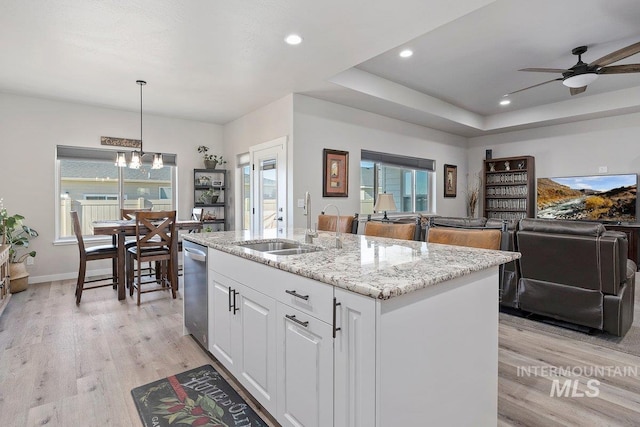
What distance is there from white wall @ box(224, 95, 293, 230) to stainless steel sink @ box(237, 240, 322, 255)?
2.16m

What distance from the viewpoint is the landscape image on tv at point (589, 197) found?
17.9 feet

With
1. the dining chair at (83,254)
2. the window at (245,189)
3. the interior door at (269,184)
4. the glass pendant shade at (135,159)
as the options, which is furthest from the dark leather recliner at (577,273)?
the dining chair at (83,254)

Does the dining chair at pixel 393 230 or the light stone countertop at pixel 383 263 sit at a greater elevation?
the dining chair at pixel 393 230

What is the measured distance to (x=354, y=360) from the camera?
1146 mm

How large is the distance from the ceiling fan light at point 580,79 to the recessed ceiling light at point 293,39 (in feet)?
9.95

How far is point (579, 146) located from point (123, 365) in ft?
24.7

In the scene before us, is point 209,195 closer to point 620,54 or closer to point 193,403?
point 193,403

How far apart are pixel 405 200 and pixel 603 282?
3850 mm

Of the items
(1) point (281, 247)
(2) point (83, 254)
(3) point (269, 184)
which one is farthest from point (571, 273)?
(2) point (83, 254)

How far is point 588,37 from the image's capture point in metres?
3.41

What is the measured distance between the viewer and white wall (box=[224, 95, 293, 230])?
454cm

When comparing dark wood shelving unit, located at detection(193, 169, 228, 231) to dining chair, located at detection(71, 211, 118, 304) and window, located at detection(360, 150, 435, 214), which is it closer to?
dining chair, located at detection(71, 211, 118, 304)

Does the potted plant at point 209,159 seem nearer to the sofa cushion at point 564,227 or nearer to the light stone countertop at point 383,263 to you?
the light stone countertop at point 383,263

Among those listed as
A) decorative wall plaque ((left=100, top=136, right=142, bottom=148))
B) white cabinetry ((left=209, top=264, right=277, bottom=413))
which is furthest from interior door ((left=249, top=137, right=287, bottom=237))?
white cabinetry ((left=209, top=264, right=277, bottom=413))
